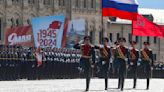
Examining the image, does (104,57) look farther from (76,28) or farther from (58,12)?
(58,12)

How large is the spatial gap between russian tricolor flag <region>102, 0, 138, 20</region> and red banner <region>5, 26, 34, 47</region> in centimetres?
1335

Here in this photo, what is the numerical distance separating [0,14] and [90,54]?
48.9 metres

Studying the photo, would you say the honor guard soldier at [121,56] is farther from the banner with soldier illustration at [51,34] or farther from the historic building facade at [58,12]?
the historic building facade at [58,12]

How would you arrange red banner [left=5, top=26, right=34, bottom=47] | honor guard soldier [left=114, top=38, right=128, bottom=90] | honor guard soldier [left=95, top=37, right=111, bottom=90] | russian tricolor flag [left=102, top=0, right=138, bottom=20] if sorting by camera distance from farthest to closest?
red banner [left=5, top=26, right=34, bottom=47] < russian tricolor flag [left=102, top=0, right=138, bottom=20] < honor guard soldier [left=114, top=38, right=128, bottom=90] < honor guard soldier [left=95, top=37, right=111, bottom=90]

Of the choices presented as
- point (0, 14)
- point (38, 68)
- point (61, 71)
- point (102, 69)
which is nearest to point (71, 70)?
point (61, 71)

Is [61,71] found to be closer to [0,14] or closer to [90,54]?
[90,54]

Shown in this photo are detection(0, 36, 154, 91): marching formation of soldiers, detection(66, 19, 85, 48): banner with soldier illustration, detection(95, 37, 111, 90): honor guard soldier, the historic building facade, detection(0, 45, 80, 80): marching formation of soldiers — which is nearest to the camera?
detection(0, 36, 154, 91): marching formation of soldiers

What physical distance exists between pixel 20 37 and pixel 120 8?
15244 millimetres

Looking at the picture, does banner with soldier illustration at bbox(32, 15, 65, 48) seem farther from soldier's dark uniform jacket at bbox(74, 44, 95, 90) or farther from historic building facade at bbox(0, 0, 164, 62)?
historic building facade at bbox(0, 0, 164, 62)

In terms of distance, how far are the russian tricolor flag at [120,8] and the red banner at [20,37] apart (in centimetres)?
1335

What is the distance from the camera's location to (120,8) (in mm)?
26250

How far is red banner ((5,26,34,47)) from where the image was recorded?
40.0 m

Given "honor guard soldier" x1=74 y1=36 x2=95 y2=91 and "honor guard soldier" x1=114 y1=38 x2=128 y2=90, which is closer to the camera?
"honor guard soldier" x1=74 y1=36 x2=95 y2=91

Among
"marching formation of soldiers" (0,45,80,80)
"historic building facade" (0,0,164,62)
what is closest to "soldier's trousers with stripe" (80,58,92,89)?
"marching formation of soldiers" (0,45,80,80)
